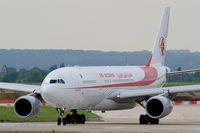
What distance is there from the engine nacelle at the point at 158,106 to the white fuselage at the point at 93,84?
11.3 feet

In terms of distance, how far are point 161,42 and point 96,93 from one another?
512 inches

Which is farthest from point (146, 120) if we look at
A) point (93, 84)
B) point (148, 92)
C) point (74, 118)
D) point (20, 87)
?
point (20, 87)

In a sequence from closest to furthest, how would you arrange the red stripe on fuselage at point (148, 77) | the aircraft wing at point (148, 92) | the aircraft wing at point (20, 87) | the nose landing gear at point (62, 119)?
1. the nose landing gear at point (62, 119)
2. the aircraft wing at point (148, 92)
3. the aircraft wing at point (20, 87)
4. the red stripe on fuselage at point (148, 77)

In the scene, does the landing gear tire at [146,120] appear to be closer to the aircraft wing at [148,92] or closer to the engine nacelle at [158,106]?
the engine nacelle at [158,106]

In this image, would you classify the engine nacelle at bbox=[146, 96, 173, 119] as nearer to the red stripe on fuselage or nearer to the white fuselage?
the white fuselage

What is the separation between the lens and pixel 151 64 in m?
68.1

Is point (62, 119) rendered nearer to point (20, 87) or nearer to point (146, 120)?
point (146, 120)

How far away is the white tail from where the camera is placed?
68.9 meters

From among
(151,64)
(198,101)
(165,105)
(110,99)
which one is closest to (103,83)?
(110,99)

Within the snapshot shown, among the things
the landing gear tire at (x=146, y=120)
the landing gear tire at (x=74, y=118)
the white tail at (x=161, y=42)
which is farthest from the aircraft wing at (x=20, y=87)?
the white tail at (x=161, y=42)

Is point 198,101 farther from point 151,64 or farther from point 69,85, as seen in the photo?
point 69,85

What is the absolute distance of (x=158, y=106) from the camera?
56938mm

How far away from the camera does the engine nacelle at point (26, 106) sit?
2223 inches

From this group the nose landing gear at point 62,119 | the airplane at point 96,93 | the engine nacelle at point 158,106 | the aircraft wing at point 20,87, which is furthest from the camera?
the aircraft wing at point 20,87
